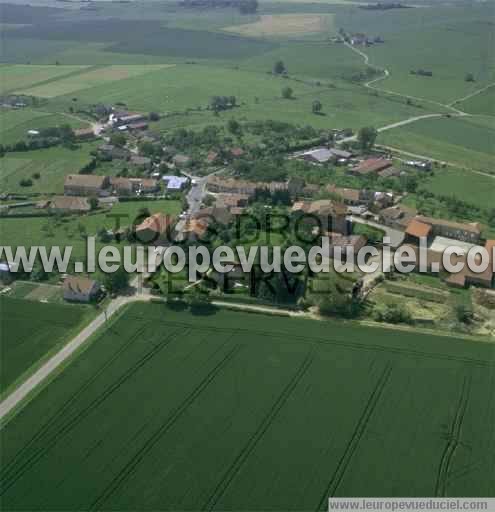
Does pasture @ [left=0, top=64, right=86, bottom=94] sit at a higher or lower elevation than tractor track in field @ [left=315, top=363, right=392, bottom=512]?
higher

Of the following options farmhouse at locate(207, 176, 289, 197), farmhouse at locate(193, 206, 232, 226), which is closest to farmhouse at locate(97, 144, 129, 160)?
farmhouse at locate(207, 176, 289, 197)

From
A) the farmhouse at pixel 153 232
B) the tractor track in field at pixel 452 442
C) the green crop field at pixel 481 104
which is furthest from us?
the green crop field at pixel 481 104

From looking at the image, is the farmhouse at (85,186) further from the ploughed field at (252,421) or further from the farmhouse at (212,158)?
the ploughed field at (252,421)

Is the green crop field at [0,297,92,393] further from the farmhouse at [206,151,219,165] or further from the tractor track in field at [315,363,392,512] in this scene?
the farmhouse at [206,151,219,165]

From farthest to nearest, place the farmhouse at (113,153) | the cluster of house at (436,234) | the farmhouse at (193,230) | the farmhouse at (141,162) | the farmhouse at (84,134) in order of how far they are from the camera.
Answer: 1. the farmhouse at (84,134)
2. the farmhouse at (113,153)
3. the farmhouse at (141,162)
4. the farmhouse at (193,230)
5. the cluster of house at (436,234)

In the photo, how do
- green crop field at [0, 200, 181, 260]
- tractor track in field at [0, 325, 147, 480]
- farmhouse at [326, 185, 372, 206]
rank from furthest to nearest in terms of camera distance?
farmhouse at [326, 185, 372, 206], green crop field at [0, 200, 181, 260], tractor track in field at [0, 325, 147, 480]

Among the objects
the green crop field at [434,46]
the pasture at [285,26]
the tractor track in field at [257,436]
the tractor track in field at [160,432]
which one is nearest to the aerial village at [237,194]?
the tractor track in field at [257,436]

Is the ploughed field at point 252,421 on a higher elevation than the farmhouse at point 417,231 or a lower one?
lower

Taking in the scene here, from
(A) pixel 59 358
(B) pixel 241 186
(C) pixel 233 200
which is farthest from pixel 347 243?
(A) pixel 59 358

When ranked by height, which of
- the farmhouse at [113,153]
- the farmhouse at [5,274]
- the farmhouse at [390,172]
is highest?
the farmhouse at [113,153]
